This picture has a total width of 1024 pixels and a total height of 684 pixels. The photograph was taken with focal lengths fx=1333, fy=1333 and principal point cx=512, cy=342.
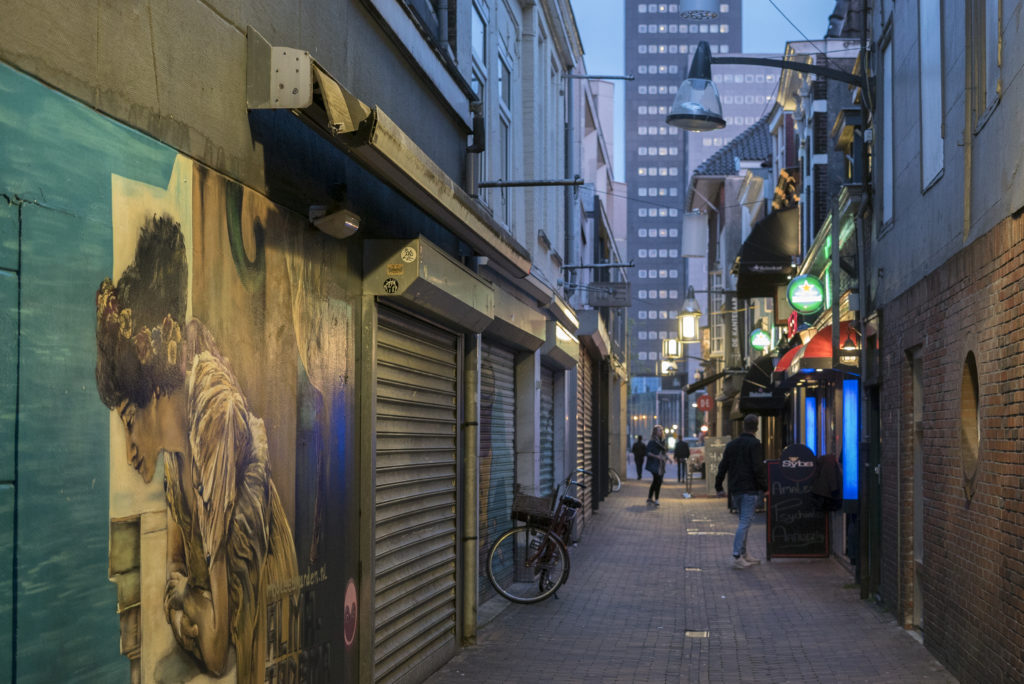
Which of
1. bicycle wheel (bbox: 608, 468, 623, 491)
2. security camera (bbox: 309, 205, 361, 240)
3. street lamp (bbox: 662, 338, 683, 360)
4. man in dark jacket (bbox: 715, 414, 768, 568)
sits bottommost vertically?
bicycle wheel (bbox: 608, 468, 623, 491)

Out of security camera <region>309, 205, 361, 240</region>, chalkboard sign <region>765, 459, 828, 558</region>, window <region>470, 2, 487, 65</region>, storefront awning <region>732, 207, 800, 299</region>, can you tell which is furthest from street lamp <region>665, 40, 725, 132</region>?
storefront awning <region>732, 207, 800, 299</region>

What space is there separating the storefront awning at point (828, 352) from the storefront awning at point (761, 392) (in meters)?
11.7

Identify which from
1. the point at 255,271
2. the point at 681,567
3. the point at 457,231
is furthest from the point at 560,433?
the point at 255,271

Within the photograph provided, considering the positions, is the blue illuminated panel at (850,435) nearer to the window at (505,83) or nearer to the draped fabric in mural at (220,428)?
the window at (505,83)

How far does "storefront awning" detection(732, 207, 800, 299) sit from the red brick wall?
46.0 feet

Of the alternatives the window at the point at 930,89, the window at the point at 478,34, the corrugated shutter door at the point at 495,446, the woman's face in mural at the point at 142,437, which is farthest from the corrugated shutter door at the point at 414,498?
the window at the point at 930,89

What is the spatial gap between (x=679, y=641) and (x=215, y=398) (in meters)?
6.66

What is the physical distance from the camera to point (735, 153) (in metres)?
52.0

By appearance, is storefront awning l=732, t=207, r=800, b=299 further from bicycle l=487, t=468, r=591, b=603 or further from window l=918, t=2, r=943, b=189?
window l=918, t=2, r=943, b=189

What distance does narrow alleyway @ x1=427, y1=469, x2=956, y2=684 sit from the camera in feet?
31.1

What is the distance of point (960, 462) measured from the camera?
9117mm

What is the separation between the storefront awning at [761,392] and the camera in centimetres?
2781

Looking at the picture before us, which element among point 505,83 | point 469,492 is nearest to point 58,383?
point 469,492

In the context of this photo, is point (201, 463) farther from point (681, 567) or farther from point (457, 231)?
point (681, 567)
